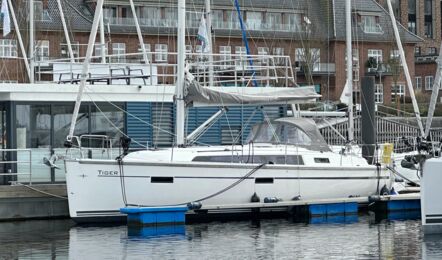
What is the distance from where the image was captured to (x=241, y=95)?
34844 millimetres

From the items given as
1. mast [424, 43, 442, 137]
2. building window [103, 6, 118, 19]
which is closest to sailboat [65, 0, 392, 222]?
mast [424, 43, 442, 137]

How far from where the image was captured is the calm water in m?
26.8

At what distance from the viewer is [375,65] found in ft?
304

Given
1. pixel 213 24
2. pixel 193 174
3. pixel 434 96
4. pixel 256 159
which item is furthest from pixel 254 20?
pixel 434 96

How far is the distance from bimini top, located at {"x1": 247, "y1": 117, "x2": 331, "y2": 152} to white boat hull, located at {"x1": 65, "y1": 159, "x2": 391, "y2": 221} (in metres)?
1.40

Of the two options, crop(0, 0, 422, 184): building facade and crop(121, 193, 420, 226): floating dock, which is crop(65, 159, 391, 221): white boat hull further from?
crop(0, 0, 422, 184): building facade

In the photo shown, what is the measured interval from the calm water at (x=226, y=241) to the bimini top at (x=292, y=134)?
2.53 meters

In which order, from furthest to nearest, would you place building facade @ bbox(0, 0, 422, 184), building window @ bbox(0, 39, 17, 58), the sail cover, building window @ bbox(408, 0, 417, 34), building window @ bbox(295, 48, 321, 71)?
building window @ bbox(408, 0, 417, 34)
building window @ bbox(295, 48, 321, 71)
building window @ bbox(0, 39, 17, 58)
building facade @ bbox(0, 0, 422, 184)
the sail cover

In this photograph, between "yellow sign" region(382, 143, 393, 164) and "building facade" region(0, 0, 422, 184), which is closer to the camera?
"yellow sign" region(382, 143, 393, 164)

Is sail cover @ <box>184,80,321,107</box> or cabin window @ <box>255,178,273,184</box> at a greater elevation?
sail cover @ <box>184,80,321,107</box>

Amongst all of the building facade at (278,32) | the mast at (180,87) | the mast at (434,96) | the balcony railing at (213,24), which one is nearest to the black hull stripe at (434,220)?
the mast at (434,96)

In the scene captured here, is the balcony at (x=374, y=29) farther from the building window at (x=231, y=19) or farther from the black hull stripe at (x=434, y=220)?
the black hull stripe at (x=434, y=220)

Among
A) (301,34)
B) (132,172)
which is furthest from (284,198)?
(301,34)

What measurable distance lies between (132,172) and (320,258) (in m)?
7.55
